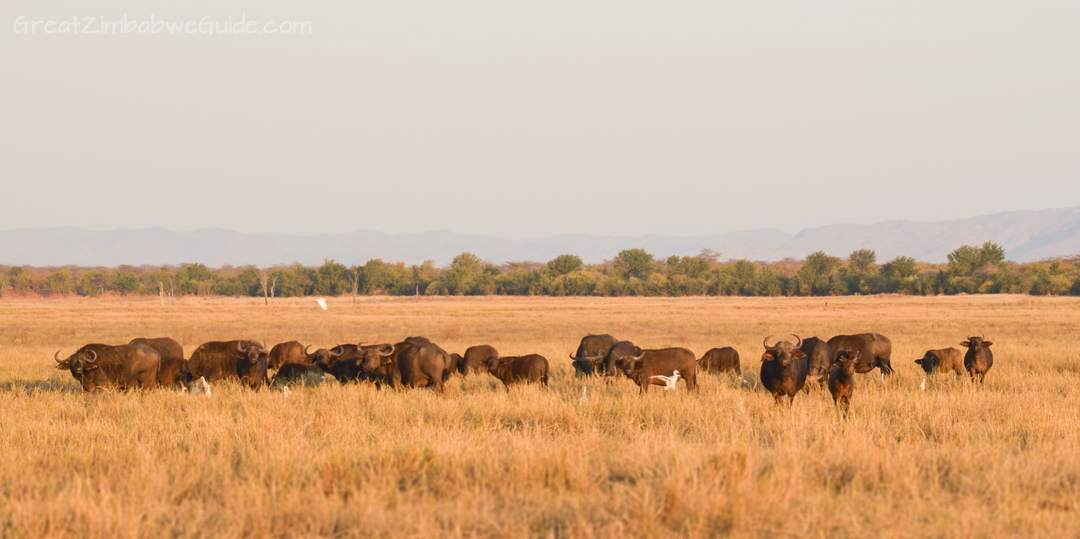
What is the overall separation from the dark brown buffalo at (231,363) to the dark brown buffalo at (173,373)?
14 cm

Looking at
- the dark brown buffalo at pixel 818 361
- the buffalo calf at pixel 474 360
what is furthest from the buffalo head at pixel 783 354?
the buffalo calf at pixel 474 360

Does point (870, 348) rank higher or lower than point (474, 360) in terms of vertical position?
higher

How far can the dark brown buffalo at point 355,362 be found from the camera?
42.1 feet

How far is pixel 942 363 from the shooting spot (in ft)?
46.5

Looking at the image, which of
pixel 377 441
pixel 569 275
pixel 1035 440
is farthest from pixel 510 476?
pixel 569 275

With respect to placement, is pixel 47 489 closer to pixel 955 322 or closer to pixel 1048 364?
pixel 1048 364

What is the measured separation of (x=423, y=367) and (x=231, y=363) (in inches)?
146

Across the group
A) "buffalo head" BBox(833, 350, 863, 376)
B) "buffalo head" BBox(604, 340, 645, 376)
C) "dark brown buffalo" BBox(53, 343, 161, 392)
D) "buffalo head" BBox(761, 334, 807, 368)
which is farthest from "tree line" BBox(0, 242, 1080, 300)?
"buffalo head" BBox(833, 350, 863, 376)

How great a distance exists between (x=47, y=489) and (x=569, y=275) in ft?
302

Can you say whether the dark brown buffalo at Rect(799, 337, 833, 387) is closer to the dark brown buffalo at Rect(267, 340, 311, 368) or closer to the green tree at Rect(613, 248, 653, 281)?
the dark brown buffalo at Rect(267, 340, 311, 368)

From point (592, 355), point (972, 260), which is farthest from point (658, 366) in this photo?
point (972, 260)

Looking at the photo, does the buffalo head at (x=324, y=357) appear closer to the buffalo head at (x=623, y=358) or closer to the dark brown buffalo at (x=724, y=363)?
the buffalo head at (x=623, y=358)

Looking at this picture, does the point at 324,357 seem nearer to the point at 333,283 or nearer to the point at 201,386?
the point at 201,386

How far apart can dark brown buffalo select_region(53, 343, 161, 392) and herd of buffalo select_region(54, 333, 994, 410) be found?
14mm
